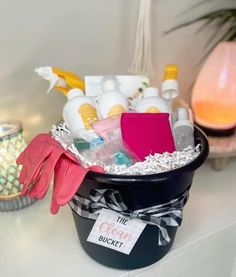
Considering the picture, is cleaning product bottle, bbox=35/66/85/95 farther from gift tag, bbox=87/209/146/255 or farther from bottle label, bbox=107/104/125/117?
gift tag, bbox=87/209/146/255

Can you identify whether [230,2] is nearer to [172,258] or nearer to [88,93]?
[88,93]

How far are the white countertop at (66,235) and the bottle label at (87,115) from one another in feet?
0.61

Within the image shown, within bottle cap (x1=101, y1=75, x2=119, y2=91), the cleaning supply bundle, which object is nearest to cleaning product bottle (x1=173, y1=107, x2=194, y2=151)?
the cleaning supply bundle

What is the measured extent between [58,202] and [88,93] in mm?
237

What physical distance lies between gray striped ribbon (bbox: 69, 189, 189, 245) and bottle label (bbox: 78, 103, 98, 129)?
11 centimetres

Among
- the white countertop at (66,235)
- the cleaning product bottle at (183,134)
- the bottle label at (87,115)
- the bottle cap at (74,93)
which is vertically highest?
the bottle cap at (74,93)

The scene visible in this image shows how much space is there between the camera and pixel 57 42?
0.71 metres

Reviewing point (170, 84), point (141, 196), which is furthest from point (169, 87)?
point (141, 196)

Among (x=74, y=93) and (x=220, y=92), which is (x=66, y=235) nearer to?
(x=74, y=93)

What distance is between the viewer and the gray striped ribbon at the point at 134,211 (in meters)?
0.49

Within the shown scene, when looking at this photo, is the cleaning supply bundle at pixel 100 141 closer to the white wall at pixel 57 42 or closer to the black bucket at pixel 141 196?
the black bucket at pixel 141 196

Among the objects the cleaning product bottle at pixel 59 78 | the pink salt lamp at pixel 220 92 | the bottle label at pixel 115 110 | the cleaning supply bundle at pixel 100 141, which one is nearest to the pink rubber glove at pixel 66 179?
the cleaning supply bundle at pixel 100 141

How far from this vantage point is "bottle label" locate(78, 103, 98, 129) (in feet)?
1.84

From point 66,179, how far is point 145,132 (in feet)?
0.42
